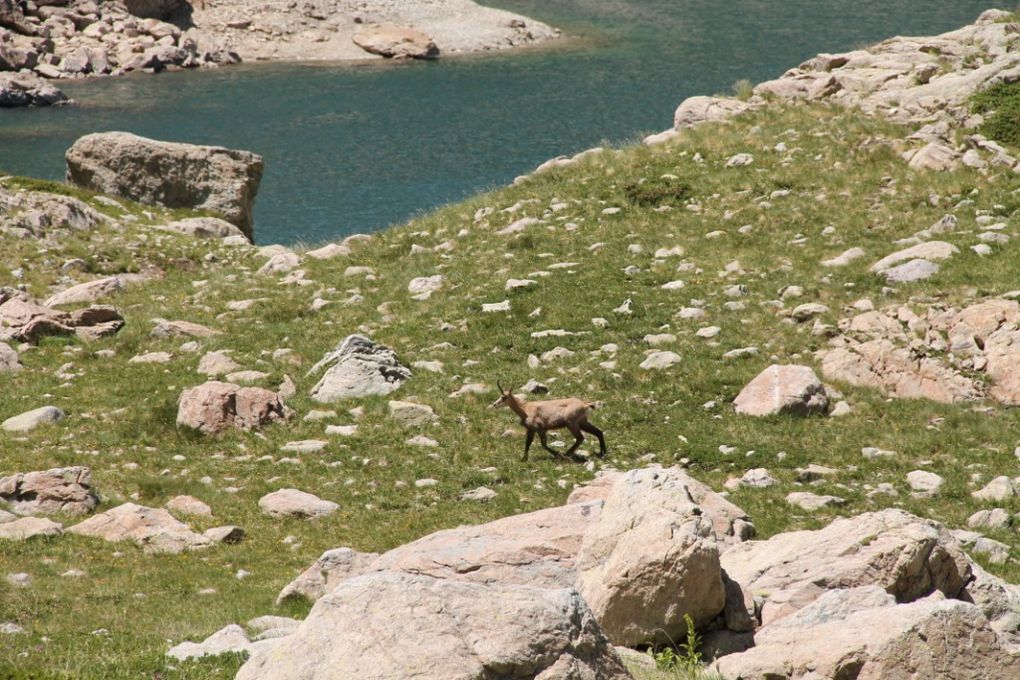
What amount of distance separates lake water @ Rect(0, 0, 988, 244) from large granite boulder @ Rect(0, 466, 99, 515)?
3002cm

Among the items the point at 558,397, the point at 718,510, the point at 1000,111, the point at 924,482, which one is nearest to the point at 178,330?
the point at 558,397

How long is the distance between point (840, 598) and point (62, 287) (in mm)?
26446

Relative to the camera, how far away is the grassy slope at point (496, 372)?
15.6 metres

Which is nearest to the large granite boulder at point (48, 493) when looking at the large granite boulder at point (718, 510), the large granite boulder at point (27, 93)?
the large granite boulder at point (718, 510)

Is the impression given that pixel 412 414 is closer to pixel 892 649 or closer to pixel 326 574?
pixel 326 574

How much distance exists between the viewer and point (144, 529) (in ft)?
55.6

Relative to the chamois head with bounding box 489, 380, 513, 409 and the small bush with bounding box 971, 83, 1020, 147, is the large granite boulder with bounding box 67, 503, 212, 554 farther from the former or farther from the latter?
the small bush with bounding box 971, 83, 1020, 147

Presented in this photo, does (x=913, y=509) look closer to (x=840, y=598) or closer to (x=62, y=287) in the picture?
(x=840, y=598)

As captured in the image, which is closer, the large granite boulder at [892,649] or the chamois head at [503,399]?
the large granite boulder at [892,649]

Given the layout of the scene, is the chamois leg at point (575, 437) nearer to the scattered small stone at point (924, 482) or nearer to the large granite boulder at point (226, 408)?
the scattered small stone at point (924, 482)

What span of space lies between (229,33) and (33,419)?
86.6 metres

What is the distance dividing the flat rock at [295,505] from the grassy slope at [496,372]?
0.26 metres

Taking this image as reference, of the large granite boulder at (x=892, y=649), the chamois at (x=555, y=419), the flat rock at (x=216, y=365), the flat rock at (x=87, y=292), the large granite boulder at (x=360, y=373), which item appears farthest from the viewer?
the flat rock at (x=87, y=292)

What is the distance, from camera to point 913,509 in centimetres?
1681
